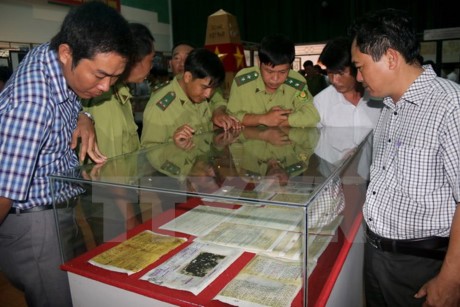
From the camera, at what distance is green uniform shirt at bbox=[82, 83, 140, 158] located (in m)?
1.76

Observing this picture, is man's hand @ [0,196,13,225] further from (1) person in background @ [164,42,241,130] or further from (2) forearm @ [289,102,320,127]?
(2) forearm @ [289,102,320,127]

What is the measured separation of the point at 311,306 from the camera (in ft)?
3.05

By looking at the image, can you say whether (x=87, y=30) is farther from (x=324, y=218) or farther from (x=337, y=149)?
(x=337, y=149)

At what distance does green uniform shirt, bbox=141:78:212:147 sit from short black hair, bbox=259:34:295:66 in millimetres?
529

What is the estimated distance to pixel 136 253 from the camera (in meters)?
1.26

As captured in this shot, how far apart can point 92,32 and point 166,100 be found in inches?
46.8

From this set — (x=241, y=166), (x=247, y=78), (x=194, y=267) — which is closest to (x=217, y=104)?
(x=247, y=78)

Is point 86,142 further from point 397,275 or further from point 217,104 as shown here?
point 217,104

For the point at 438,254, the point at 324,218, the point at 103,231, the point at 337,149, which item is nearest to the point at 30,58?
the point at 103,231

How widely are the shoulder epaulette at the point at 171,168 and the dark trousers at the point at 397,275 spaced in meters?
0.78

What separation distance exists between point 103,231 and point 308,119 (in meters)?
1.34

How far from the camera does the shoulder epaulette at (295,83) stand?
7.73 ft

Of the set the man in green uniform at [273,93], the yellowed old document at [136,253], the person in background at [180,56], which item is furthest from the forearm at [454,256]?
the person in background at [180,56]

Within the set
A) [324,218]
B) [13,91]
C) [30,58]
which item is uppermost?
[30,58]
